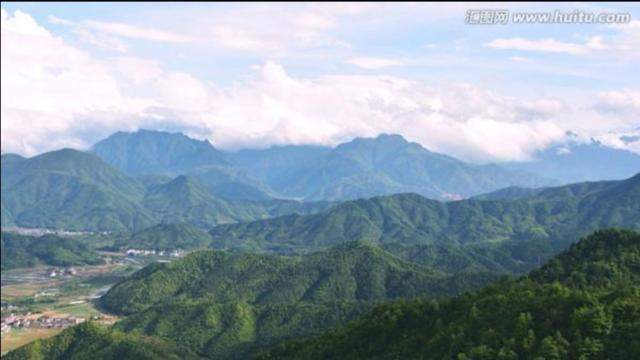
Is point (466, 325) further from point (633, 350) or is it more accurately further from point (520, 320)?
point (633, 350)

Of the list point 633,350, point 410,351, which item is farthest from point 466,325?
point 633,350

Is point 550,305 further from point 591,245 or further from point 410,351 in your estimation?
point 591,245

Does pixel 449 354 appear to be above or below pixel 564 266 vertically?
above

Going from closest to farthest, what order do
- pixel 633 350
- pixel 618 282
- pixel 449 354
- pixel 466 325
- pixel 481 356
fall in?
pixel 633 350 → pixel 481 356 → pixel 449 354 → pixel 466 325 → pixel 618 282

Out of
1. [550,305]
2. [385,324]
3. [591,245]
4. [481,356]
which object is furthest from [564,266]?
[481,356]

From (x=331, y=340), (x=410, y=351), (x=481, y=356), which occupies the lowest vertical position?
(x=331, y=340)

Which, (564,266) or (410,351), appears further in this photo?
(564,266)

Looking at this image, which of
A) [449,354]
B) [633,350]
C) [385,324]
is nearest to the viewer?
[633,350]
